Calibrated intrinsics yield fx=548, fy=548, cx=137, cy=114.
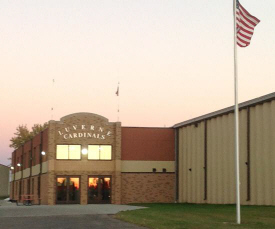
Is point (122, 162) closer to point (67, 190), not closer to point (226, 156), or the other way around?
point (67, 190)

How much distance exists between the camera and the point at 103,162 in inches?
1992

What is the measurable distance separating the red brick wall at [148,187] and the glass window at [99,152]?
2326 millimetres

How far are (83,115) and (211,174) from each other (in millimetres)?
13798

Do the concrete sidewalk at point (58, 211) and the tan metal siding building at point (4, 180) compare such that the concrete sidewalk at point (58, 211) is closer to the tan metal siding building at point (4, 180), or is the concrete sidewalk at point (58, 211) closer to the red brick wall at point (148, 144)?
the red brick wall at point (148, 144)

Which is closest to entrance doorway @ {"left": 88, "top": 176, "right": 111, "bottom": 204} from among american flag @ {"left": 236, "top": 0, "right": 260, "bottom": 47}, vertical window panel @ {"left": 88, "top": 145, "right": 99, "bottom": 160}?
vertical window panel @ {"left": 88, "top": 145, "right": 99, "bottom": 160}

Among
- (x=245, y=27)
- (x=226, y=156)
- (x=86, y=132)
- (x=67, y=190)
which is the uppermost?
(x=245, y=27)

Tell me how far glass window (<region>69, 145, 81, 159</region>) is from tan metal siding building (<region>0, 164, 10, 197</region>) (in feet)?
189

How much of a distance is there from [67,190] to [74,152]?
3.50m

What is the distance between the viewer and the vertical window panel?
50500 mm

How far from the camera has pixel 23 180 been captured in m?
67.2

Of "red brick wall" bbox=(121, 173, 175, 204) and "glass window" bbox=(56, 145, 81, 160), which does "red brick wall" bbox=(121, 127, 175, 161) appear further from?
"glass window" bbox=(56, 145, 81, 160)

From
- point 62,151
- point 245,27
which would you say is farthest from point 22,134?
point 245,27

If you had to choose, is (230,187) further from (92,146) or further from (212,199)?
(92,146)

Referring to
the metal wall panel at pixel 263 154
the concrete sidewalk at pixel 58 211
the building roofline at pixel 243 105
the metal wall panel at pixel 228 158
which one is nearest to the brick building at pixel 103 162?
the metal wall panel at pixel 228 158
